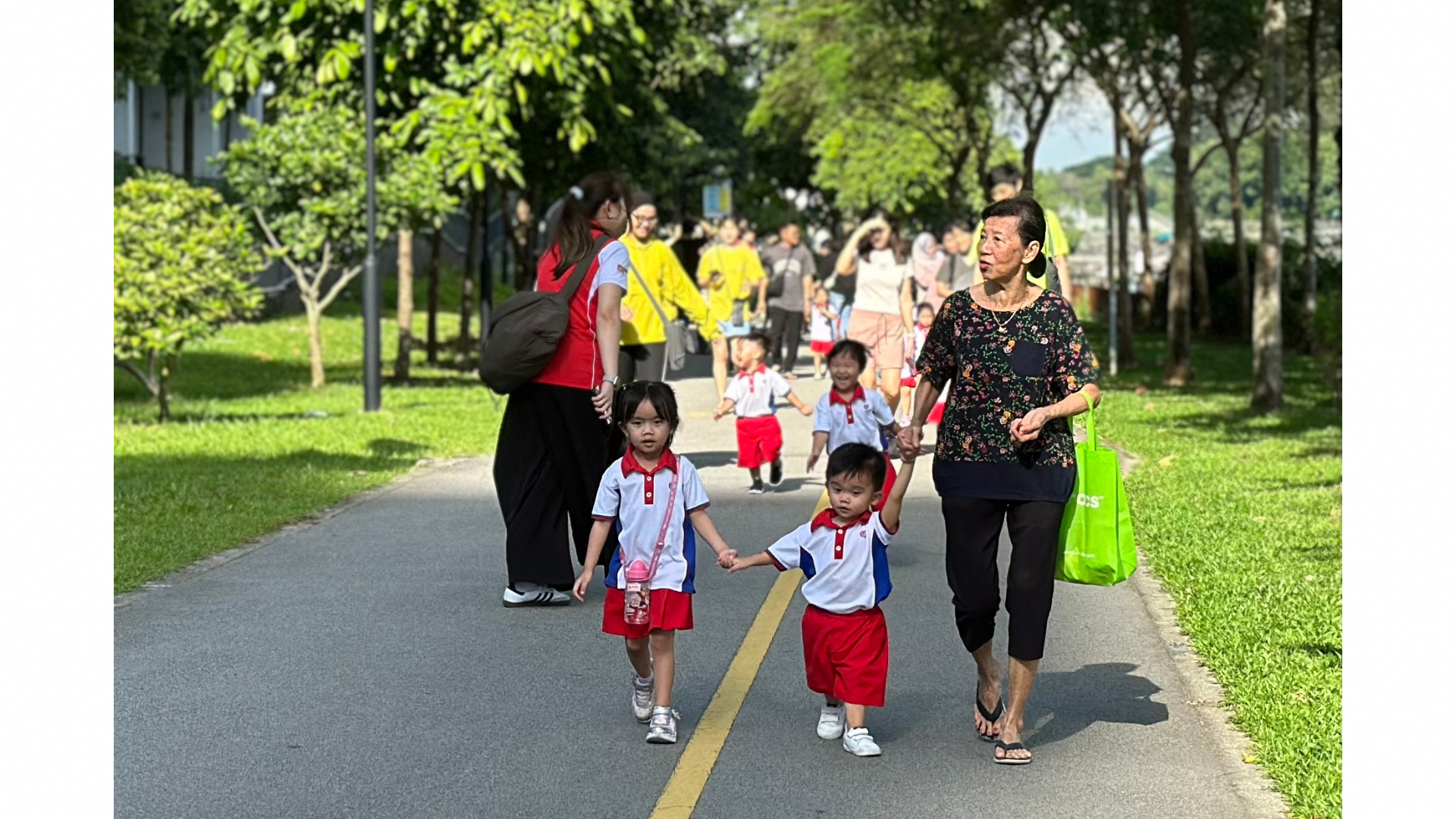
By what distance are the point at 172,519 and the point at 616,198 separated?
172 inches

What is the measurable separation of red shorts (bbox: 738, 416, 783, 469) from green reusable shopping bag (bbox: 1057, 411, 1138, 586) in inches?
269

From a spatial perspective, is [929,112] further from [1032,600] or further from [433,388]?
[1032,600]

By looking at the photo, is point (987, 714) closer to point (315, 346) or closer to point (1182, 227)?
point (315, 346)

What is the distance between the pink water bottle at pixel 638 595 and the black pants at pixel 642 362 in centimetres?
571

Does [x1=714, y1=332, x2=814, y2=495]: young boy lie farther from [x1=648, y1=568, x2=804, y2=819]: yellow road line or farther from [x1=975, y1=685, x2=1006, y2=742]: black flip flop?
[x1=975, y1=685, x2=1006, y2=742]: black flip flop

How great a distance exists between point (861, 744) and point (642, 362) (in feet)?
21.5

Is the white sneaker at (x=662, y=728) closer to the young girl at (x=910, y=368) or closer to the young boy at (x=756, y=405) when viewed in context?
the young boy at (x=756, y=405)

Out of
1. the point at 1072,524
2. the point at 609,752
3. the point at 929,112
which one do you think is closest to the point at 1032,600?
the point at 1072,524

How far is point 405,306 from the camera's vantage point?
24688 mm

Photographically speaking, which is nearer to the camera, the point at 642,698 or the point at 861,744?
the point at 861,744

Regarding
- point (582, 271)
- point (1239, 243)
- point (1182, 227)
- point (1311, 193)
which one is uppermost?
point (1311, 193)

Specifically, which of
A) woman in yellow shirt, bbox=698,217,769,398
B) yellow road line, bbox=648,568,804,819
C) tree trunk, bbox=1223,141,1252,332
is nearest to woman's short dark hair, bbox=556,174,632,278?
yellow road line, bbox=648,568,804,819

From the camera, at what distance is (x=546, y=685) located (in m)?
7.72

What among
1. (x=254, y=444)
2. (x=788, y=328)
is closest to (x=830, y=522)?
(x=254, y=444)
